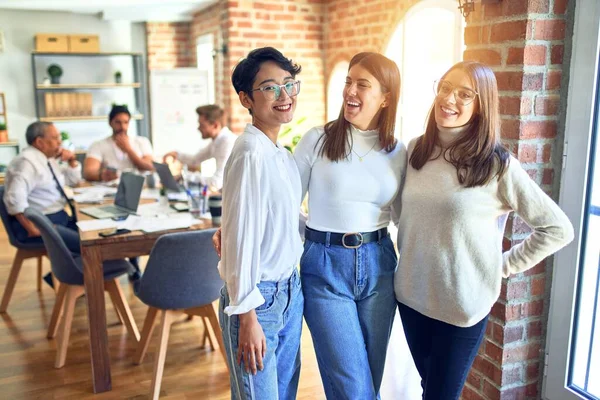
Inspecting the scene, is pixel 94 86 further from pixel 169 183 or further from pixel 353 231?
pixel 353 231

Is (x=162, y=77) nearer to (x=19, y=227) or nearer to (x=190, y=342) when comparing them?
(x=19, y=227)

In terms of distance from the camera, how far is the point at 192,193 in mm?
3586

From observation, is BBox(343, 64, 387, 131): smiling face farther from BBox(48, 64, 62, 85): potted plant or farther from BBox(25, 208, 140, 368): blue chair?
BBox(48, 64, 62, 85): potted plant

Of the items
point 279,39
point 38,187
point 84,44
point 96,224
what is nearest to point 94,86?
point 84,44

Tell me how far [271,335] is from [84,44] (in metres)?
6.44

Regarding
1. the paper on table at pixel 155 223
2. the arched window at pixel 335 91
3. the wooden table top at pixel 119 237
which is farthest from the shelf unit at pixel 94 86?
the wooden table top at pixel 119 237

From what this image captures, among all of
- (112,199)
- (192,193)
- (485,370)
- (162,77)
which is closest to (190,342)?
(192,193)

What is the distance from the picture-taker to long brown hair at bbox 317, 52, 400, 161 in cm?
177

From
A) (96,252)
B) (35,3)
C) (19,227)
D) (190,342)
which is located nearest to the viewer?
(96,252)

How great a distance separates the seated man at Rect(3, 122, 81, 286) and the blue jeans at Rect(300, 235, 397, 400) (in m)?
2.39

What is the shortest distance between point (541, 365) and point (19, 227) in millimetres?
3333

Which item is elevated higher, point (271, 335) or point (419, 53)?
point (419, 53)

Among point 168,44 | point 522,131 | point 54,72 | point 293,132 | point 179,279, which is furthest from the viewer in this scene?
point 168,44

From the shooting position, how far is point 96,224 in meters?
3.06
